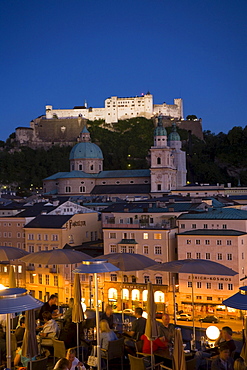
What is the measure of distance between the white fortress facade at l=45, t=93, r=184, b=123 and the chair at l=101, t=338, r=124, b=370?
11230 centimetres

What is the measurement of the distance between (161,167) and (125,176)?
724 cm

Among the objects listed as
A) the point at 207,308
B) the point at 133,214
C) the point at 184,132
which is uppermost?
the point at 184,132

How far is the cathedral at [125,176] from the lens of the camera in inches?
3024

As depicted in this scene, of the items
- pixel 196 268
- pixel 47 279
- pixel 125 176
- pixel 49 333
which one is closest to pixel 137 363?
pixel 49 333

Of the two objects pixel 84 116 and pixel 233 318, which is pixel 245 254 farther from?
pixel 84 116

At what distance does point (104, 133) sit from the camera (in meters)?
116

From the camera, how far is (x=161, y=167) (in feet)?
253

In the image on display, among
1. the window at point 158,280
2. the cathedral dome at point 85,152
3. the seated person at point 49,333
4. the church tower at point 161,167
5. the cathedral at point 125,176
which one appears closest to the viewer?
the seated person at point 49,333

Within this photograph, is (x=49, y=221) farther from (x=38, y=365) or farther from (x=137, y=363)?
(x=137, y=363)

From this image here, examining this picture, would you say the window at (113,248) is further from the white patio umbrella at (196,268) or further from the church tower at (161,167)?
the church tower at (161,167)

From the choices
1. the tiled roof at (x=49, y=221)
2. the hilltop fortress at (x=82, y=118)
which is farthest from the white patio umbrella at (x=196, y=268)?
the hilltop fortress at (x=82, y=118)

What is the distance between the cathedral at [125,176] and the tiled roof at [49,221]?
3244 centimetres

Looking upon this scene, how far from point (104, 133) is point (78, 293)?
10425cm

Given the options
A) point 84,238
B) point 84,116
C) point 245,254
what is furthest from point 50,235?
point 84,116
